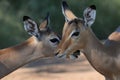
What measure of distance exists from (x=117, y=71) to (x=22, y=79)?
10.9 feet

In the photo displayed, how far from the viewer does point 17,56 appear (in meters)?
8.98

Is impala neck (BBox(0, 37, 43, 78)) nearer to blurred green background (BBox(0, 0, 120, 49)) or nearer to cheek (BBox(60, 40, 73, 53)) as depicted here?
cheek (BBox(60, 40, 73, 53))

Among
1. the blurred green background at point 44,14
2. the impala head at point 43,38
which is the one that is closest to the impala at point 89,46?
the impala head at point 43,38

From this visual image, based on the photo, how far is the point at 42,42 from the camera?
8.93 meters

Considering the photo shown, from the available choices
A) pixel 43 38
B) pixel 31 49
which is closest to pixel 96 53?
pixel 43 38

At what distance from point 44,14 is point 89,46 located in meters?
7.72

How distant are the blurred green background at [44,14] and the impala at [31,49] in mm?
6648

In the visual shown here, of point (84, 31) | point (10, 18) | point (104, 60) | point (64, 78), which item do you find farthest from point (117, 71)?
point (10, 18)

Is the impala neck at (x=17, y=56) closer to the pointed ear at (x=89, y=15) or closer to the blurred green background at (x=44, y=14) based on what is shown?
the pointed ear at (x=89, y=15)

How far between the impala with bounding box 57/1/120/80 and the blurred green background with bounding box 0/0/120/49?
22.7 feet

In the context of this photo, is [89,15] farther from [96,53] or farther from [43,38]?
[43,38]

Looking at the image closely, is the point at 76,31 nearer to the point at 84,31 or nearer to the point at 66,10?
the point at 84,31

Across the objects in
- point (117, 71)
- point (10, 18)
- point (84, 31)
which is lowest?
point (10, 18)

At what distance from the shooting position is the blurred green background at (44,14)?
51.7 feet
